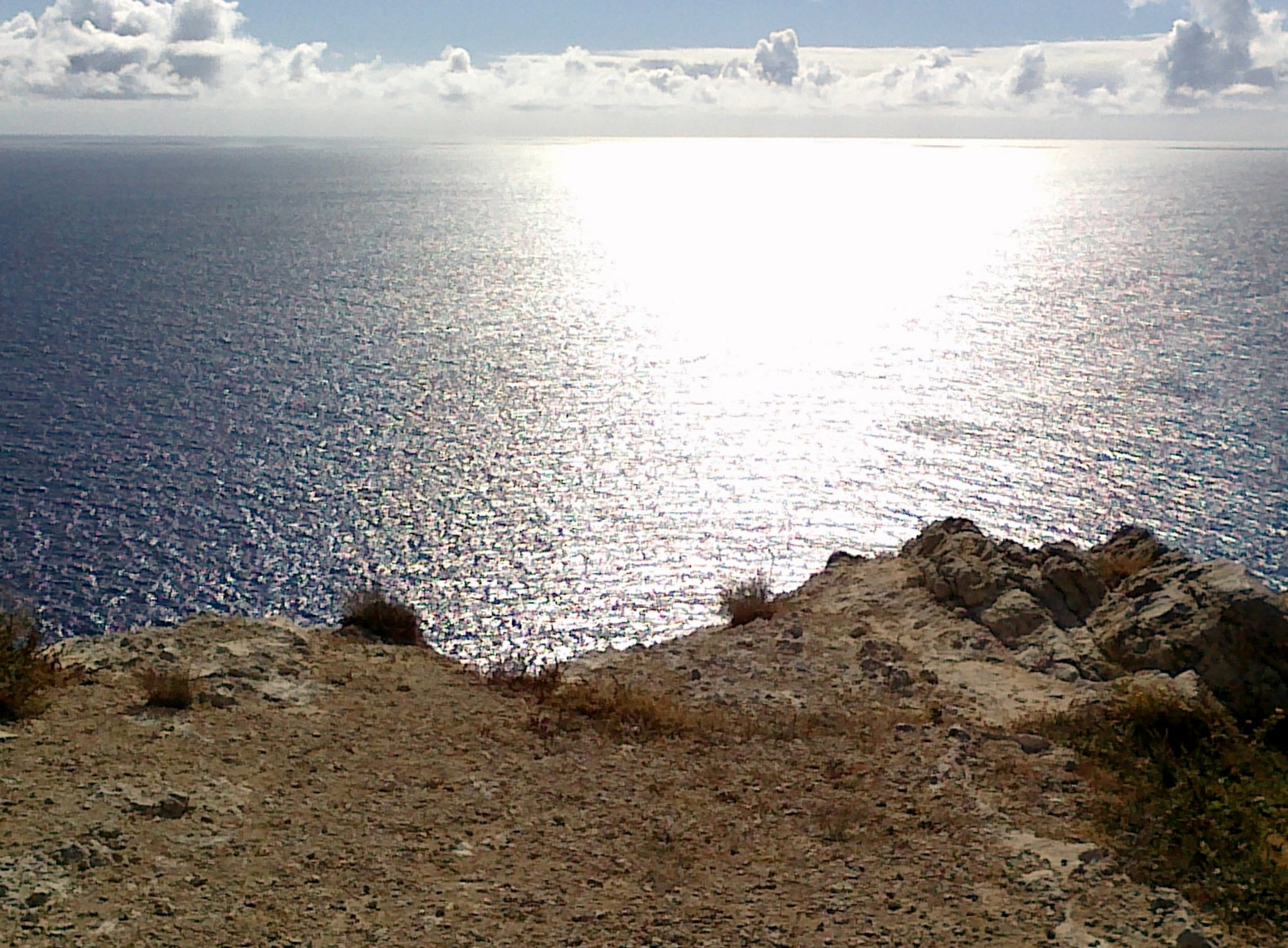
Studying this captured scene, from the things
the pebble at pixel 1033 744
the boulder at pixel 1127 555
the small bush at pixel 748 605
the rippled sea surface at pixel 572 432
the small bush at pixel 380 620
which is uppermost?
the boulder at pixel 1127 555

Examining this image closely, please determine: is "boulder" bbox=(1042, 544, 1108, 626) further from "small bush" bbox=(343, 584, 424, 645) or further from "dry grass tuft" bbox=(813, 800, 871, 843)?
"small bush" bbox=(343, 584, 424, 645)

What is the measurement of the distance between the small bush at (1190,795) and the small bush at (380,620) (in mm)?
9716

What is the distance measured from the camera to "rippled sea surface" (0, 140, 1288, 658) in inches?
1905

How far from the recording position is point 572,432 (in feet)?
226

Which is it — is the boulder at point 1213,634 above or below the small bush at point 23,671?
below

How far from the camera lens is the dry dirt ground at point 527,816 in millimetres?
8570

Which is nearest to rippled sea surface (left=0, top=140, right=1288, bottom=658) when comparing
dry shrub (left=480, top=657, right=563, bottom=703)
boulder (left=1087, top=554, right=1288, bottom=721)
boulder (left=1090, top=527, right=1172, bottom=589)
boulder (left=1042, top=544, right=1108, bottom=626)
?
boulder (left=1090, top=527, right=1172, bottom=589)

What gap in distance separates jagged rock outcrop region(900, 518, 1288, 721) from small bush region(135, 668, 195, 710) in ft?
38.1

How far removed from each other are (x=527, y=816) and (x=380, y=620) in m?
7.45

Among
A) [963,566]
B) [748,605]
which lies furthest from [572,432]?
[963,566]

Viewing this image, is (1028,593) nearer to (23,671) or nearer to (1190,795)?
(1190,795)

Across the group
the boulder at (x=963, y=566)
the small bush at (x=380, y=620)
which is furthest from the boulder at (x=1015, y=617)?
the small bush at (x=380, y=620)

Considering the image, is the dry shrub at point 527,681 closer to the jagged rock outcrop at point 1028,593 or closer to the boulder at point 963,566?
the jagged rock outcrop at point 1028,593

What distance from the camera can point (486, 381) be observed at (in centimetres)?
7844
